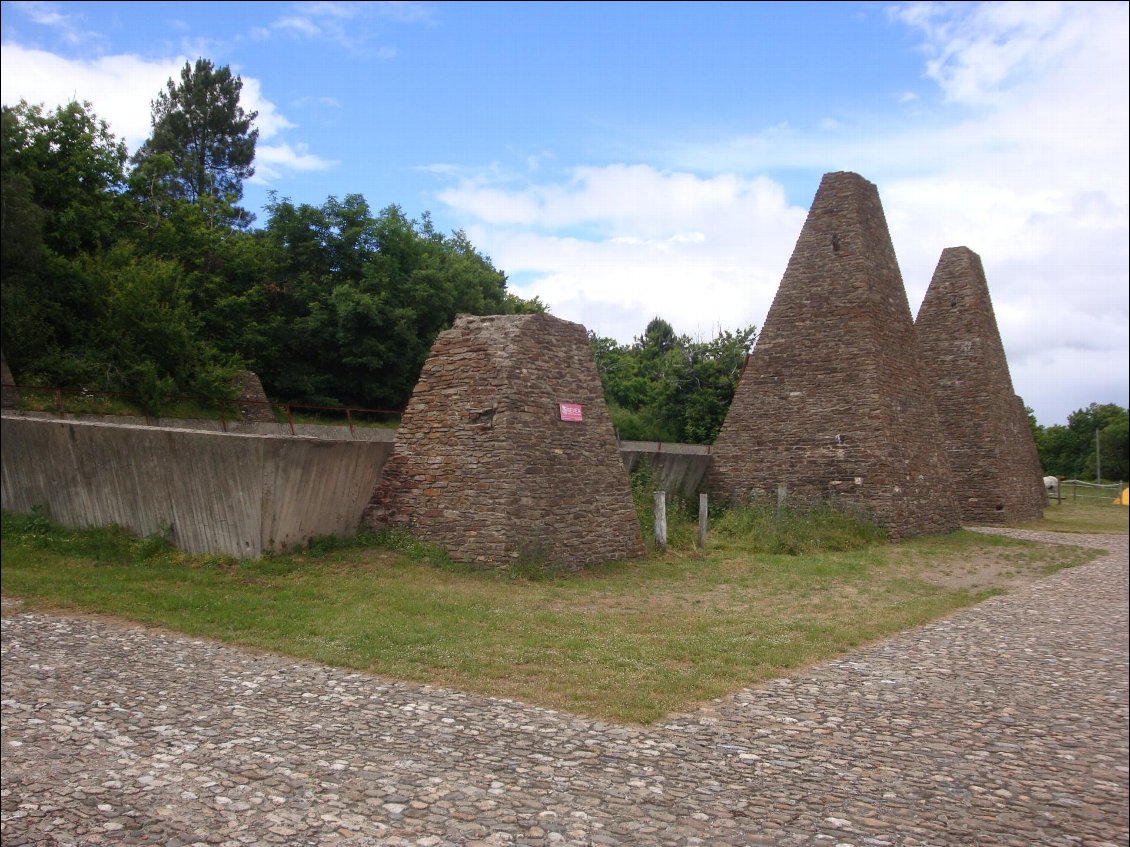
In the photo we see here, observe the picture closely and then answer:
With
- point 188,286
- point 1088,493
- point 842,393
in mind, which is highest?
point 188,286

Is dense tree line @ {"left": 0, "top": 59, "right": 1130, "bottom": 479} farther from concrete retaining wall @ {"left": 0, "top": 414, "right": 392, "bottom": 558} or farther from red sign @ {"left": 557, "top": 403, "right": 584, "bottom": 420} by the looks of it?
red sign @ {"left": 557, "top": 403, "right": 584, "bottom": 420}

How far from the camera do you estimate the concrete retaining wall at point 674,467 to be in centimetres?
1677

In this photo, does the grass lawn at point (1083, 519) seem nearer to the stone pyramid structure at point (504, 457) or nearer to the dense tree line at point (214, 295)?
the dense tree line at point (214, 295)

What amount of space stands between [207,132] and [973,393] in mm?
40183

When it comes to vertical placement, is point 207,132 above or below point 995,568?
above

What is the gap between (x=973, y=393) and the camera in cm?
2594

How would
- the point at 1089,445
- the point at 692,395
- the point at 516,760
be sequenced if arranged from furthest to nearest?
1. the point at 1089,445
2. the point at 692,395
3. the point at 516,760

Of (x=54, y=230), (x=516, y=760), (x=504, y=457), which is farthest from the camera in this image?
(x=54, y=230)

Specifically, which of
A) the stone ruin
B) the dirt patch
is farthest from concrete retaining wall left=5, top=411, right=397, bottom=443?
the dirt patch

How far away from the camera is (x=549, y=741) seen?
5.66m

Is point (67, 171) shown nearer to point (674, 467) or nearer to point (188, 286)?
point (188, 286)

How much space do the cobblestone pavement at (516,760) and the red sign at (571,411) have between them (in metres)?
6.11

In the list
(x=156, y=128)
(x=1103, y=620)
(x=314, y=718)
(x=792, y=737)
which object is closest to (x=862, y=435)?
(x=1103, y=620)

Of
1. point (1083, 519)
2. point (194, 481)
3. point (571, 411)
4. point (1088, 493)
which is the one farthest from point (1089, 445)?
point (194, 481)
